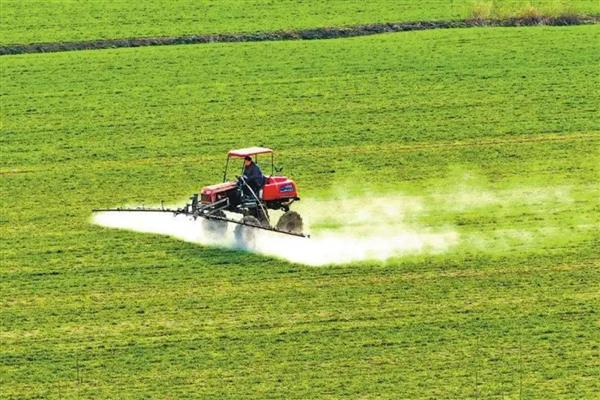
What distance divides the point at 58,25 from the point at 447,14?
16.9 metres

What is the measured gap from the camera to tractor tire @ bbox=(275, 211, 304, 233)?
154ft

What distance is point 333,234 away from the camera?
4800 centimetres

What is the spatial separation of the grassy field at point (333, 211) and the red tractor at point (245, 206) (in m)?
0.98

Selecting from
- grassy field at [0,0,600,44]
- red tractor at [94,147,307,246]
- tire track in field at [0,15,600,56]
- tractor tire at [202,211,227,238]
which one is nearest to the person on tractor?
red tractor at [94,147,307,246]

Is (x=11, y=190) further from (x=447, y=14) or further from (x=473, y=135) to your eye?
(x=447, y=14)

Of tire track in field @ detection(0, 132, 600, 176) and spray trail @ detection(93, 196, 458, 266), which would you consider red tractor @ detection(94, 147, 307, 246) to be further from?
tire track in field @ detection(0, 132, 600, 176)

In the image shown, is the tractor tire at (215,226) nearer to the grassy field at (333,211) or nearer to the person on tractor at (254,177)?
the grassy field at (333,211)

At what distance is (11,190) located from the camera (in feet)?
171

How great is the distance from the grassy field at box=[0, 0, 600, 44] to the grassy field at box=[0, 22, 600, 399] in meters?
2.20

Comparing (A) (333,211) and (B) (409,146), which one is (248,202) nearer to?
(A) (333,211)

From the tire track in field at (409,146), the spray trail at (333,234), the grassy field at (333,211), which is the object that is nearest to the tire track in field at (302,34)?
the grassy field at (333,211)

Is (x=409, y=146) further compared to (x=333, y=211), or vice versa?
(x=409, y=146)

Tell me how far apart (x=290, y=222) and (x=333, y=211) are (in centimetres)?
344

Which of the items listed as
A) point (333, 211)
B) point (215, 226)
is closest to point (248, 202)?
point (215, 226)
